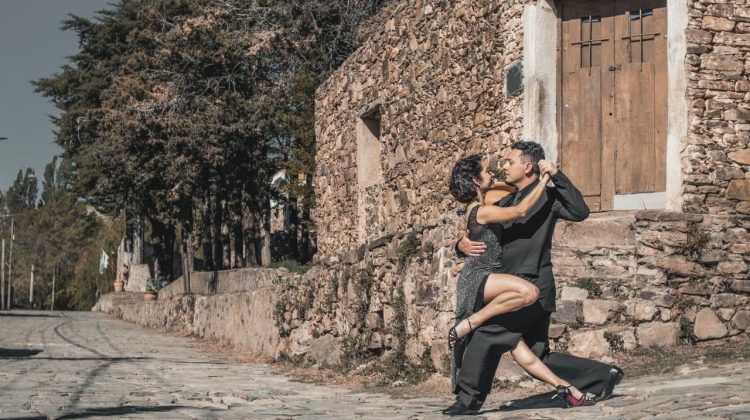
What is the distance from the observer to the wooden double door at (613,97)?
1242 cm

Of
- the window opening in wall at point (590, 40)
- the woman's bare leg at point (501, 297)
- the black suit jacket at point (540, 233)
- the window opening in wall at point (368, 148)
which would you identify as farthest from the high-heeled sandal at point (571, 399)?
the window opening in wall at point (368, 148)

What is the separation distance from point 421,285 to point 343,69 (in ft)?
27.4

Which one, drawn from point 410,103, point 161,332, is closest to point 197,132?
point 161,332

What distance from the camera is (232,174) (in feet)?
107

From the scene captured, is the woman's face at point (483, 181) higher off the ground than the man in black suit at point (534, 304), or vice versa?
the woman's face at point (483, 181)

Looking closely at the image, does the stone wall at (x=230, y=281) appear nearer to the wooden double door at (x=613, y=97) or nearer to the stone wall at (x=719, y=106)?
the wooden double door at (x=613, y=97)

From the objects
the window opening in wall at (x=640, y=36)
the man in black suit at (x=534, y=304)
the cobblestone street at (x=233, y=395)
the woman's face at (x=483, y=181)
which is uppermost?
the window opening in wall at (x=640, y=36)

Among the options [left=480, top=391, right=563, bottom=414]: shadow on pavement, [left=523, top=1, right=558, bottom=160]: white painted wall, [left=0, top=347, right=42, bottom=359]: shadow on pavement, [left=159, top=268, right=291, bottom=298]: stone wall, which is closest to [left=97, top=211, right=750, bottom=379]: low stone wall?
[left=523, top=1, right=558, bottom=160]: white painted wall

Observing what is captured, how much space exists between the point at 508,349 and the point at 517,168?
1196 millimetres

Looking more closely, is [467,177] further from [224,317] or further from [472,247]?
[224,317]

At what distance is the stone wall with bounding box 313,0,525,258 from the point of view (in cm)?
1354

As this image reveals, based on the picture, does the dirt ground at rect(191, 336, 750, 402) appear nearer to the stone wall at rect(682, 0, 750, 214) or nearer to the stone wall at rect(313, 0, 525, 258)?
the stone wall at rect(682, 0, 750, 214)

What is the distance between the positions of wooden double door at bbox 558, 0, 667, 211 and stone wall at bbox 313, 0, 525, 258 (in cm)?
62

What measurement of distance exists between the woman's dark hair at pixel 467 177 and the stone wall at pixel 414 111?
208 inches
